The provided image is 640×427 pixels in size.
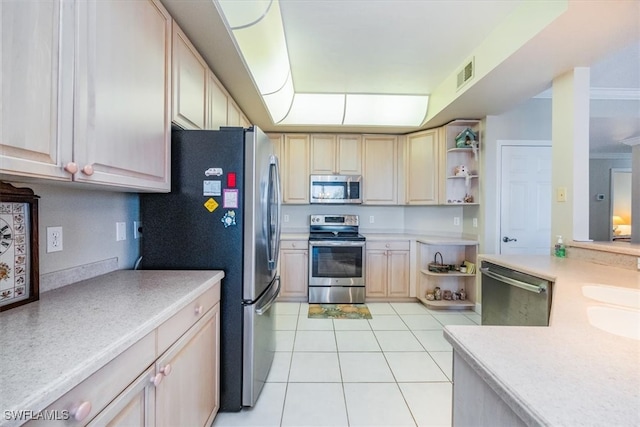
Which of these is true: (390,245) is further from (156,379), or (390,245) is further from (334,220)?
(156,379)

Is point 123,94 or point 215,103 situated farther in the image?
point 215,103

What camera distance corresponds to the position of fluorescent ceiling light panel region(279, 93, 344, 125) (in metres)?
3.48

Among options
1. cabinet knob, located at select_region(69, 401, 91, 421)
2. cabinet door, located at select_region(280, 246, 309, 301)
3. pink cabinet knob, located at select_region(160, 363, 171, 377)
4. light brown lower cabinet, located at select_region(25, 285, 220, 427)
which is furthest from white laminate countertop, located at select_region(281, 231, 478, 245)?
cabinet knob, located at select_region(69, 401, 91, 421)

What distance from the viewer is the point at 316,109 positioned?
11.6 ft

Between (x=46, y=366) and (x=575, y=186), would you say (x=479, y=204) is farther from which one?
(x=46, y=366)

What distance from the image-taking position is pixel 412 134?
3.92 m

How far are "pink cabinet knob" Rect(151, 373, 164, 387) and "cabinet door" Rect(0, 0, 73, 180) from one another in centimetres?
76

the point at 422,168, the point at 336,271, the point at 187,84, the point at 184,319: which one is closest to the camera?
the point at 184,319

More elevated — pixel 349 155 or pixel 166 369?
pixel 349 155

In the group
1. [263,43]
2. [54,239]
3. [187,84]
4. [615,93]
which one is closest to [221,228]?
[54,239]

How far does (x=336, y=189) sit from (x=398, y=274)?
1.46 meters

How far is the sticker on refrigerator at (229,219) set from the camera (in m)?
1.70

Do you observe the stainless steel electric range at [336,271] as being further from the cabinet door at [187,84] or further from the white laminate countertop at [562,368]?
the white laminate countertop at [562,368]

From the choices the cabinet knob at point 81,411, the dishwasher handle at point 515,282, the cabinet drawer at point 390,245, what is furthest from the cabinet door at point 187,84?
the cabinet drawer at point 390,245
